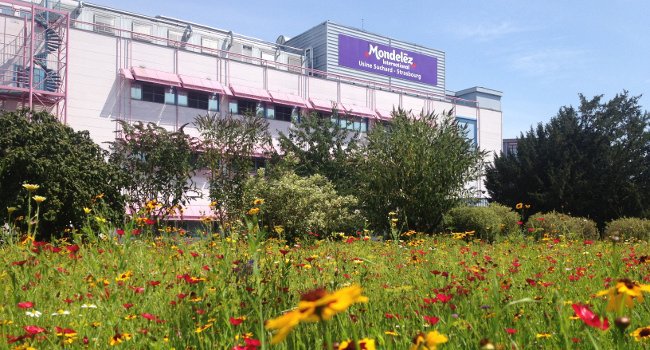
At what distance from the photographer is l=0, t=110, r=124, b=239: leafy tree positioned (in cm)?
1202

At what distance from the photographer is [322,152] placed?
24859 mm

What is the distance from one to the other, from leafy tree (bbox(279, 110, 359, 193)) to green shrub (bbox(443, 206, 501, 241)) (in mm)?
6550

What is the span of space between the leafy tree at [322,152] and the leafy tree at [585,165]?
26.2 ft

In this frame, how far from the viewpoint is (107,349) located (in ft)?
8.83

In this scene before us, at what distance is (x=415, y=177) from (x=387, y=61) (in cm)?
2508

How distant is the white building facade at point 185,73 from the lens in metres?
23.1

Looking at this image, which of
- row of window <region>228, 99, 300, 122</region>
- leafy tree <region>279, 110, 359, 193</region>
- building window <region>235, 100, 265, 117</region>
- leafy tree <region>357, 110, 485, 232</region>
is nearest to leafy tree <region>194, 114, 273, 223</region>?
leafy tree <region>279, 110, 359, 193</region>

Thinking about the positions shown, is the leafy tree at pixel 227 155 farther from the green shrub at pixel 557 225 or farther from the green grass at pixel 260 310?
the green grass at pixel 260 310

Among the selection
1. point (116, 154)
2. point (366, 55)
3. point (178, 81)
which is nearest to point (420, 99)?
point (366, 55)

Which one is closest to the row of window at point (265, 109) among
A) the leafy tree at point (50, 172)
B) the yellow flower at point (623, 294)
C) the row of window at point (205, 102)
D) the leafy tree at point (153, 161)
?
the row of window at point (205, 102)

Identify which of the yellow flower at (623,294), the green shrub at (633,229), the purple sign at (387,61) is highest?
the purple sign at (387,61)

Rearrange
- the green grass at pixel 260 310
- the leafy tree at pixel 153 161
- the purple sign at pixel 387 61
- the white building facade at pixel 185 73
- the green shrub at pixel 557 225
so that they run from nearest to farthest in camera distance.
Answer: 1. the green grass at pixel 260 310
2. the green shrub at pixel 557 225
3. the leafy tree at pixel 153 161
4. the white building facade at pixel 185 73
5. the purple sign at pixel 387 61

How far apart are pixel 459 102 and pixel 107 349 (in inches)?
1607

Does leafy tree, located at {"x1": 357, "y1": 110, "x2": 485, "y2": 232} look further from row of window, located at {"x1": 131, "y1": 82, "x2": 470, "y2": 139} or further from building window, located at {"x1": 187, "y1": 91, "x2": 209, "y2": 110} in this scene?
building window, located at {"x1": 187, "y1": 91, "x2": 209, "y2": 110}
